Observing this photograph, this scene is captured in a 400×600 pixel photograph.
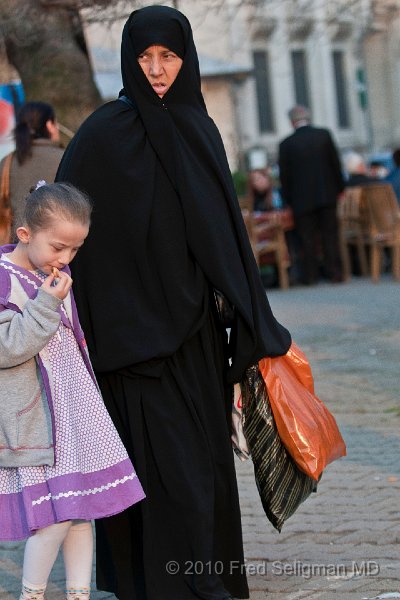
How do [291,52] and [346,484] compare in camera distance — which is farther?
[291,52]

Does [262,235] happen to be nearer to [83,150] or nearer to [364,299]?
[364,299]

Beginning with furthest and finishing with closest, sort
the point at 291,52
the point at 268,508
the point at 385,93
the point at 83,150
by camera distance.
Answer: the point at 385,93 → the point at 291,52 → the point at 268,508 → the point at 83,150

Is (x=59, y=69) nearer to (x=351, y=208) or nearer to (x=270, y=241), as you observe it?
(x=270, y=241)

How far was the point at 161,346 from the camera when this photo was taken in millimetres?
4141

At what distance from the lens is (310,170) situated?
49.4 ft

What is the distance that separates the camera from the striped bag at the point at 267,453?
4465 millimetres

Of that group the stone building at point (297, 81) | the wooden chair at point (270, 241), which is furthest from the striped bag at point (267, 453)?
the stone building at point (297, 81)

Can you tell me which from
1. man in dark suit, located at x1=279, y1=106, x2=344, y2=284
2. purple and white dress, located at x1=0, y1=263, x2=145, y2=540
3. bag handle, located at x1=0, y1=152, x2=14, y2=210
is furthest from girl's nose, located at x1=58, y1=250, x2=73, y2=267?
man in dark suit, located at x1=279, y1=106, x2=344, y2=284

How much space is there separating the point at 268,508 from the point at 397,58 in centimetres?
4101

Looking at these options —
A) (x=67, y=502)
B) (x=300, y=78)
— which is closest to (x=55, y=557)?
(x=67, y=502)

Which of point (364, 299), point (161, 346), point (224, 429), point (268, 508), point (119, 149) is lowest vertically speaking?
point (364, 299)

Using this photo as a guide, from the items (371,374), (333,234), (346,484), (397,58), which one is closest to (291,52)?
(397,58)

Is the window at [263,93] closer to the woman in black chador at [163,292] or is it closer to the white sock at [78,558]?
the woman in black chador at [163,292]

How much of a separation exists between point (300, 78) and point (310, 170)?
92.0 feet
